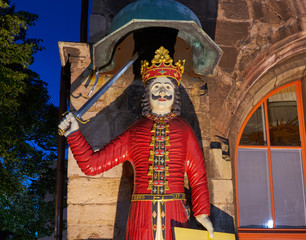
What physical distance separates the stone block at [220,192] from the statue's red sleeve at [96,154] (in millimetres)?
1085

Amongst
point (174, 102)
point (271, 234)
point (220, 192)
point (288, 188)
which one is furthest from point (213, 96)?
point (271, 234)

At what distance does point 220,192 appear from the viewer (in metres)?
4.18

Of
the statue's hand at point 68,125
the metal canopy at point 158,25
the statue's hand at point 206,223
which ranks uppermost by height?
the metal canopy at point 158,25

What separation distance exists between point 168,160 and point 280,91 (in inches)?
120

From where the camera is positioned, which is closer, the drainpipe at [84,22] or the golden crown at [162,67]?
the golden crown at [162,67]

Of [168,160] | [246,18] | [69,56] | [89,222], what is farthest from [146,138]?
[246,18]

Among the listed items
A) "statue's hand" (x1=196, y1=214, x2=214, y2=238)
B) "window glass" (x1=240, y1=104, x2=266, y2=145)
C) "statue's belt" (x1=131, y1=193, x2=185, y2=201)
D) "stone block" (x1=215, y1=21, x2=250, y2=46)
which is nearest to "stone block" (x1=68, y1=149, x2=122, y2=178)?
"statue's belt" (x1=131, y1=193, x2=185, y2=201)

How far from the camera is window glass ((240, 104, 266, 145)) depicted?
5.55 metres

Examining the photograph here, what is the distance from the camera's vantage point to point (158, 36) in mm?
4145

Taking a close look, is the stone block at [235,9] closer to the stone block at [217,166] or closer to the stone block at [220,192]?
the stone block at [217,166]

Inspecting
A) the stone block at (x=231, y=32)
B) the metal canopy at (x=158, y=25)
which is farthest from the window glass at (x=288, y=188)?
the metal canopy at (x=158, y=25)

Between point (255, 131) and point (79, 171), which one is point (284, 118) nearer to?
point (255, 131)

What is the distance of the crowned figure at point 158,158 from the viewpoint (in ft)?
10.9

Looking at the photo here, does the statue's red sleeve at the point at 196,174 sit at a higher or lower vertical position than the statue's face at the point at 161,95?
lower
